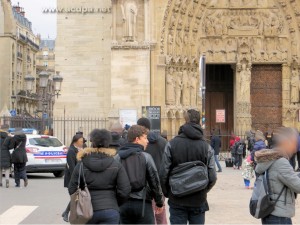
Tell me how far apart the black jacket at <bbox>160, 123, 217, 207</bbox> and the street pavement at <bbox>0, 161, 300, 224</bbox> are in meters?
4.11

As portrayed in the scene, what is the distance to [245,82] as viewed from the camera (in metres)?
30.3

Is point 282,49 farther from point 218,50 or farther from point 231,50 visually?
point 218,50

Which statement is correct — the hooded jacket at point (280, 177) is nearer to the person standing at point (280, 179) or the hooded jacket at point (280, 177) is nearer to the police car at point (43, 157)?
the person standing at point (280, 179)

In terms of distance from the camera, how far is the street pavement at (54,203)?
40.7 feet

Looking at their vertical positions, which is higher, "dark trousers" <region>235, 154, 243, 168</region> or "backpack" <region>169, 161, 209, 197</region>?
"backpack" <region>169, 161, 209, 197</region>

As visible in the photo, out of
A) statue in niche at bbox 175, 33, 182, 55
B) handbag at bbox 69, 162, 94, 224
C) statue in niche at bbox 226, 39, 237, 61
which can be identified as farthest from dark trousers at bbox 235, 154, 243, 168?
handbag at bbox 69, 162, 94, 224

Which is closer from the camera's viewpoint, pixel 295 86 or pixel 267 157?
pixel 267 157

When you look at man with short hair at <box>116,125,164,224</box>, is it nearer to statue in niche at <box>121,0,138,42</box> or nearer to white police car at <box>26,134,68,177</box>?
white police car at <box>26,134,68,177</box>

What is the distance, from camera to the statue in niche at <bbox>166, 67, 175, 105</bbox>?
29.1 metres

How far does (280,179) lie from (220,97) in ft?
86.1

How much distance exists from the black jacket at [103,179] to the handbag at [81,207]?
0.51 ft

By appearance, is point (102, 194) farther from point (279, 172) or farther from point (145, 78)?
point (145, 78)

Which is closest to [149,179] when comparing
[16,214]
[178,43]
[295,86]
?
[16,214]

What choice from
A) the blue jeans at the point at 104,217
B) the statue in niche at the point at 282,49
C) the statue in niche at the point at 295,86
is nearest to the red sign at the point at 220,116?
the statue in niche at the point at 295,86
